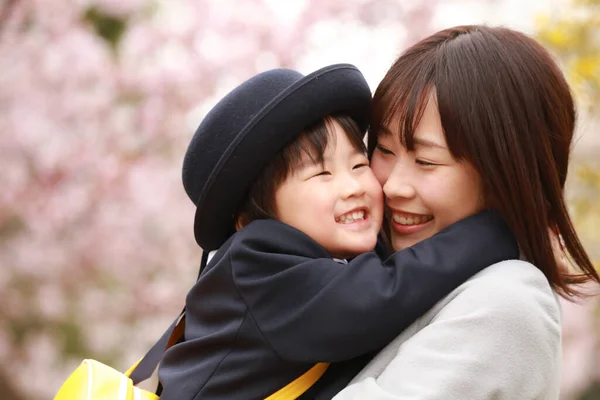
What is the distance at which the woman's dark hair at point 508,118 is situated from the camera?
1443 mm

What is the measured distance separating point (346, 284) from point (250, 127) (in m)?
0.38

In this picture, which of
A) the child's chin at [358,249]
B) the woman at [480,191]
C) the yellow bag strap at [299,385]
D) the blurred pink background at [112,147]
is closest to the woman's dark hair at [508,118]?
the woman at [480,191]

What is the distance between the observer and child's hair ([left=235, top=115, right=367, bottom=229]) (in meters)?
1.54

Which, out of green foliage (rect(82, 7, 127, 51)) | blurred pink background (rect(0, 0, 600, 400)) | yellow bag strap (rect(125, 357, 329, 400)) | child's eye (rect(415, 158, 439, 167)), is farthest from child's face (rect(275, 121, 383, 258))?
green foliage (rect(82, 7, 127, 51))

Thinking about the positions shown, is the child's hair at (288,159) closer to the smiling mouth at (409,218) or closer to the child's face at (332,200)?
the child's face at (332,200)

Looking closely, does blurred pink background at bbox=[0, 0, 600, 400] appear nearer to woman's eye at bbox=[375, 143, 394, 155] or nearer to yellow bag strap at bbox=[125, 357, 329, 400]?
woman's eye at bbox=[375, 143, 394, 155]

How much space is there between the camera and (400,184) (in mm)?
1546

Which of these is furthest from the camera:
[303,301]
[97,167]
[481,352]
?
[97,167]

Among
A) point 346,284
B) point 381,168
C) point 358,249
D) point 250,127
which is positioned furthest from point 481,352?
point 250,127

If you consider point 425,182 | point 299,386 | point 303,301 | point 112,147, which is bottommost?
point 299,386

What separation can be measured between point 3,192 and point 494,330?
3.32 m

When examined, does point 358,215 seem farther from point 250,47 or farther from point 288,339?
point 250,47

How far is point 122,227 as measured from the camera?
160 inches

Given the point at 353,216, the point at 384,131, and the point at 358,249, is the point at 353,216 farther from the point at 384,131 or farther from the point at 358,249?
the point at 384,131
